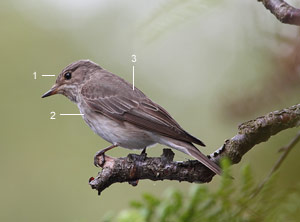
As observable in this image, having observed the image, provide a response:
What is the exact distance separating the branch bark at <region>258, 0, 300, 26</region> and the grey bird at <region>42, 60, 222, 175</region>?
1814 millimetres

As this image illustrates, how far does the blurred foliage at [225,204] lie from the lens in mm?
648

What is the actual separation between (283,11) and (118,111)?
3.14 m

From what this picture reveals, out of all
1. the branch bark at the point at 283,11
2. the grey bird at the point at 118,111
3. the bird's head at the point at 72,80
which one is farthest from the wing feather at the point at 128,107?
the branch bark at the point at 283,11

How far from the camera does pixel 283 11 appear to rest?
1293mm

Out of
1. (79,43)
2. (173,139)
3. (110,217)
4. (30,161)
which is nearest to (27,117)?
(30,161)

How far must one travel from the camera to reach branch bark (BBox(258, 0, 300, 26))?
1206 mm

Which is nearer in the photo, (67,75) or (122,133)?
(122,133)

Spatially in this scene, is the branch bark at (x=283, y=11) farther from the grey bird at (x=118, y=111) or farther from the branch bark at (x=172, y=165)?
the grey bird at (x=118, y=111)

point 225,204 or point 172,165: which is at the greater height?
point 225,204

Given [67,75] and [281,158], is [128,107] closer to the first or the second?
[67,75]

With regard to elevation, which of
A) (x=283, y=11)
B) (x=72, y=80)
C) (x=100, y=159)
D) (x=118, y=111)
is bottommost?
(x=100, y=159)

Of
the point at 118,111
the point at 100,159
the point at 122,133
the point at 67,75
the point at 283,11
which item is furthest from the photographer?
the point at 67,75

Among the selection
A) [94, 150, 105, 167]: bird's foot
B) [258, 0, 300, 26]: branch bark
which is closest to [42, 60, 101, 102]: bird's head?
[94, 150, 105, 167]: bird's foot

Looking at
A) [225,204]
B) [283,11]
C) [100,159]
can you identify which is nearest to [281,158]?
[225,204]
